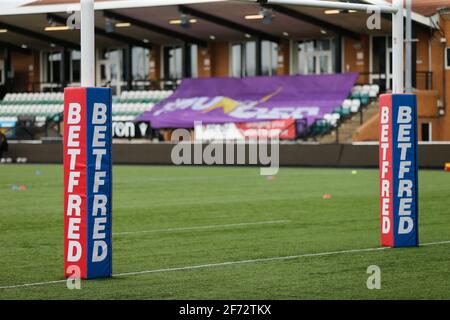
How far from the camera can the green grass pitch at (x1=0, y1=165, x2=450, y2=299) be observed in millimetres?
10391

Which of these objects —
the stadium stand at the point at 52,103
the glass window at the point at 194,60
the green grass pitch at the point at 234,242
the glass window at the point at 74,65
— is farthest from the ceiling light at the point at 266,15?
the green grass pitch at the point at 234,242

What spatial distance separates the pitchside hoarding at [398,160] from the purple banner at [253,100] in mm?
32464

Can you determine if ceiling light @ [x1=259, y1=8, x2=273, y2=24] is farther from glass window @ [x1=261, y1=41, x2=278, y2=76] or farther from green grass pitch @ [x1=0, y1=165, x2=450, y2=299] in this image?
green grass pitch @ [x1=0, y1=165, x2=450, y2=299]

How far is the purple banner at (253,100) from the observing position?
48.1 meters

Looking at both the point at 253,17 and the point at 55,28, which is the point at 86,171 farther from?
the point at 55,28

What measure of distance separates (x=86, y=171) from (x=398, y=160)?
4.49 m

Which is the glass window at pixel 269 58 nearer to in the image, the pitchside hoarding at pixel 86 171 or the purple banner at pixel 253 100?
the purple banner at pixel 253 100

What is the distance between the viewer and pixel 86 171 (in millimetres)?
10531

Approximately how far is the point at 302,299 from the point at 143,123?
38.9m

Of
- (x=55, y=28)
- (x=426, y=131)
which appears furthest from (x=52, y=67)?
(x=426, y=131)

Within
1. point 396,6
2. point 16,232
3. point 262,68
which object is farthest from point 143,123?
point 396,6

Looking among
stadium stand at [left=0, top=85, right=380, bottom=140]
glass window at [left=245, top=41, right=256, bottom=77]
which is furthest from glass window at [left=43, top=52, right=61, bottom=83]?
glass window at [left=245, top=41, right=256, bottom=77]

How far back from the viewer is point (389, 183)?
13.4 meters

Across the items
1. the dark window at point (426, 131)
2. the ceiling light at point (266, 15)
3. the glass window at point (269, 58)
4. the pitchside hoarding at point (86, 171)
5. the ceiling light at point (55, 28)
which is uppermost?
the ceiling light at point (55, 28)
